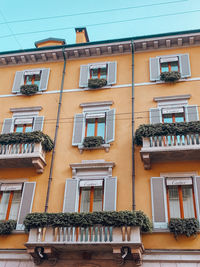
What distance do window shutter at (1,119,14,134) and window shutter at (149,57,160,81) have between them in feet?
27.9

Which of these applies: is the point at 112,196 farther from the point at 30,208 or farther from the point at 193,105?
the point at 193,105

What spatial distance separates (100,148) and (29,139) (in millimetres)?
3673

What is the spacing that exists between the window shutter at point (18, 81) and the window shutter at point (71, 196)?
7.49 m

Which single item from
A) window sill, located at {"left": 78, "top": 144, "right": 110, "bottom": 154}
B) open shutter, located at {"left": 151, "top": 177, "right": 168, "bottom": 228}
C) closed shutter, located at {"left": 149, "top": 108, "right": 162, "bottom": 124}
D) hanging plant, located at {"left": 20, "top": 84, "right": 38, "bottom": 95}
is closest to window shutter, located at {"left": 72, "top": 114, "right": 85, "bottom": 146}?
window sill, located at {"left": 78, "top": 144, "right": 110, "bottom": 154}

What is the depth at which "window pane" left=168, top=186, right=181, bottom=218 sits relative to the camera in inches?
594

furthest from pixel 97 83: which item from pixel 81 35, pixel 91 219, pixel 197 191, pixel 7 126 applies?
pixel 91 219

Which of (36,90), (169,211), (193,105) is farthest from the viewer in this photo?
(36,90)

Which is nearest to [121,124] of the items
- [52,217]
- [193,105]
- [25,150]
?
[193,105]

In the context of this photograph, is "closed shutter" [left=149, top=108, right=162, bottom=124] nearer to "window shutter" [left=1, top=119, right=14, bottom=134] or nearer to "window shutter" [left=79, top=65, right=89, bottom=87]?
"window shutter" [left=79, top=65, right=89, bottom=87]

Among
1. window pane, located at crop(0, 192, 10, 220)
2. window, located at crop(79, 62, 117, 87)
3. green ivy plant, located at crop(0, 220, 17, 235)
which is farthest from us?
window, located at crop(79, 62, 117, 87)

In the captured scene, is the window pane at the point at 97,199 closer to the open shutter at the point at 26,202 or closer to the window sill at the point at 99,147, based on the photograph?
the window sill at the point at 99,147

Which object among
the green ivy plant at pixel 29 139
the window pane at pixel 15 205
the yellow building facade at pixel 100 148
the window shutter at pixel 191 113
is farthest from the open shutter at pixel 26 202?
the window shutter at pixel 191 113

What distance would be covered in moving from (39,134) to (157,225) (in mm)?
7329

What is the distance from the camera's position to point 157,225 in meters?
14.7
